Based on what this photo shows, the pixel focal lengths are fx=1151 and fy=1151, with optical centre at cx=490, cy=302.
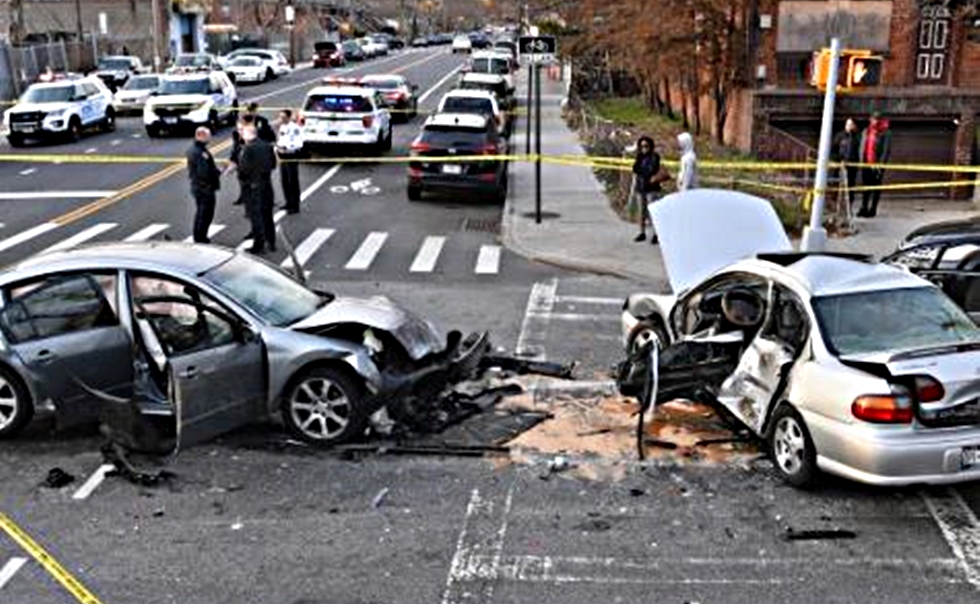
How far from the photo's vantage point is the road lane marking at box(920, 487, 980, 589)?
21.8 feet

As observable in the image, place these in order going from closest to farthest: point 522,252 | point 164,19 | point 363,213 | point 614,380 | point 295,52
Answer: point 614,380 < point 522,252 < point 363,213 < point 164,19 < point 295,52

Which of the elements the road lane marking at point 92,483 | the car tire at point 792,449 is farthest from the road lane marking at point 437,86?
the car tire at point 792,449

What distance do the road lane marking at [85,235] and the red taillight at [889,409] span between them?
41.4 feet

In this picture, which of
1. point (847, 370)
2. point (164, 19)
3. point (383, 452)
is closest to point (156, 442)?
point (383, 452)

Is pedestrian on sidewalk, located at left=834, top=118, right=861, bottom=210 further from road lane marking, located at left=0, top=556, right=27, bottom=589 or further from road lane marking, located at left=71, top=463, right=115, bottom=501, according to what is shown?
road lane marking, located at left=0, top=556, right=27, bottom=589

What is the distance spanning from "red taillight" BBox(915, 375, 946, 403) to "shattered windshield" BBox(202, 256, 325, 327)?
14.6 ft

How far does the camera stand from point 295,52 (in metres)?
83.2

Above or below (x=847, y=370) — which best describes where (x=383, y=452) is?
below

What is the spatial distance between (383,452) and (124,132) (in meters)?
27.3

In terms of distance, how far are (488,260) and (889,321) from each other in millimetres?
9096

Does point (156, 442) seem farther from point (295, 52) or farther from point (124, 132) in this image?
point (295, 52)

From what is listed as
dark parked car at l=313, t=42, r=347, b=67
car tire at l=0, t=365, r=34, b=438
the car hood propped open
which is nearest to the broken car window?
car tire at l=0, t=365, r=34, b=438

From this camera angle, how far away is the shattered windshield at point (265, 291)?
862 cm

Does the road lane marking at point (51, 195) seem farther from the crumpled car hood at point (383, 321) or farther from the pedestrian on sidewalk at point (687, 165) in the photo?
the crumpled car hood at point (383, 321)
